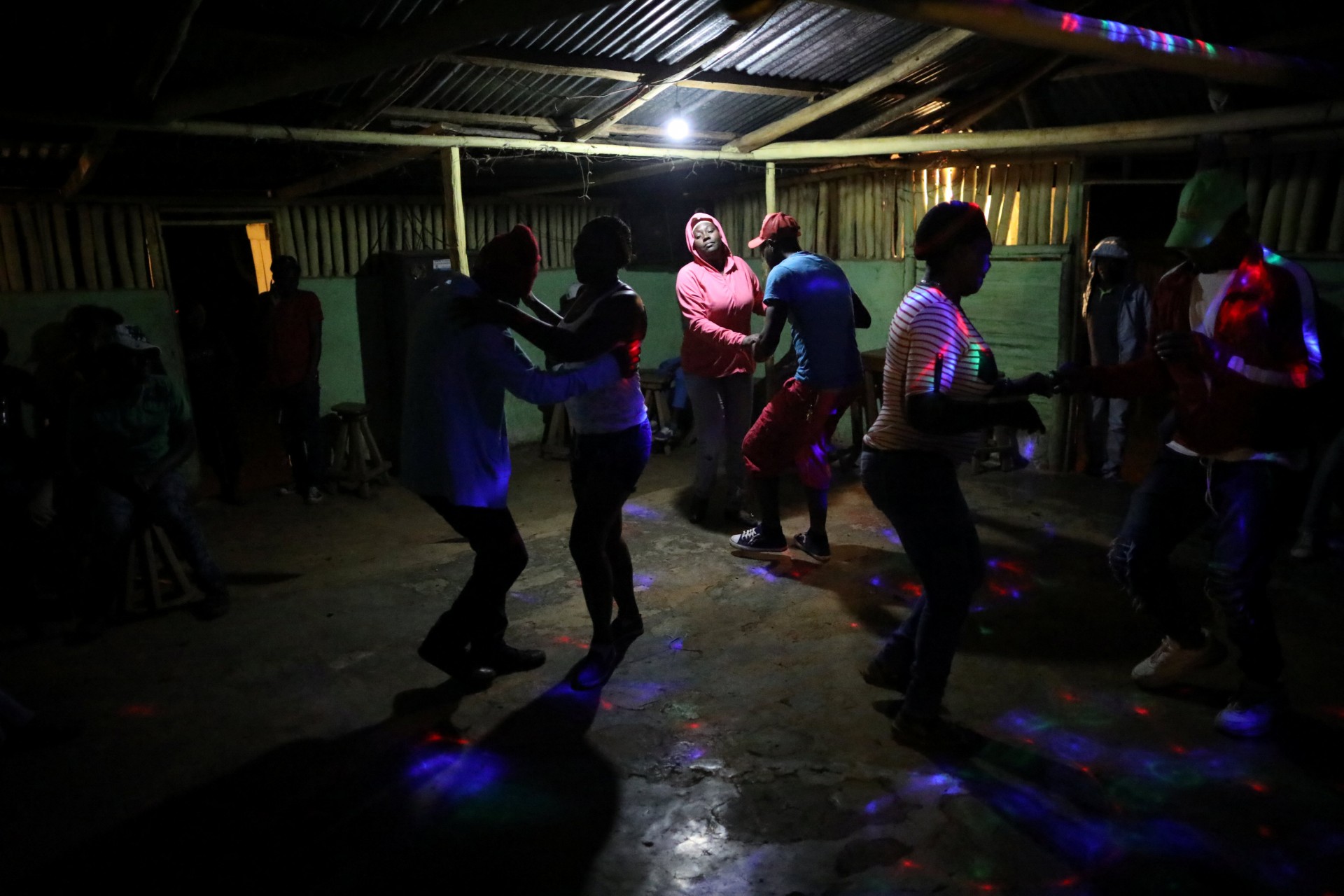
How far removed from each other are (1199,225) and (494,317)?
2745 millimetres

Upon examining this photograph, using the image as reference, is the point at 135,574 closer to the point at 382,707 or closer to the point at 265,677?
the point at 265,677

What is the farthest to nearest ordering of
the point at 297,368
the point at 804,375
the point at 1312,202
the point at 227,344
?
the point at 227,344 → the point at 297,368 → the point at 1312,202 → the point at 804,375

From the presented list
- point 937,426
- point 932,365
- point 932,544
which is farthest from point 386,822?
point 932,365

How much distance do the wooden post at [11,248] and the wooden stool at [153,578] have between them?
3499 millimetres

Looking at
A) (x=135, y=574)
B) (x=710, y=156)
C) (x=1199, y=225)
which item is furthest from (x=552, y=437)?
(x=1199, y=225)

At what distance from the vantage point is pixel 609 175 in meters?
8.98

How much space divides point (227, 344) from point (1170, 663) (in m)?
7.96

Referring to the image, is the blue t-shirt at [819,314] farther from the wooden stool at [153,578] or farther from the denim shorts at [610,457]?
the wooden stool at [153,578]

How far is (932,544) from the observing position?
3305 millimetres

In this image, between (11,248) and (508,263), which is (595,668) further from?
(11,248)

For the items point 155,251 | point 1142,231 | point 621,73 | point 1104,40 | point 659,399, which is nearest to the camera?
point 1104,40

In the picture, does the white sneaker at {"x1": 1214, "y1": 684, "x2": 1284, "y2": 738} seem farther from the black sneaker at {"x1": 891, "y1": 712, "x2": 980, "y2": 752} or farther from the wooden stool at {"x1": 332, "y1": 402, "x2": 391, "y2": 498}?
the wooden stool at {"x1": 332, "y1": 402, "x2": 391, "y2": 498}

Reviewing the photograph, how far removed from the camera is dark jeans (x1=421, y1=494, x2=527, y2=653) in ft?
12.5

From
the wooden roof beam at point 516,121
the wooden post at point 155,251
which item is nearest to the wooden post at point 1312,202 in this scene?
the wooden roof beam at point 516,121
